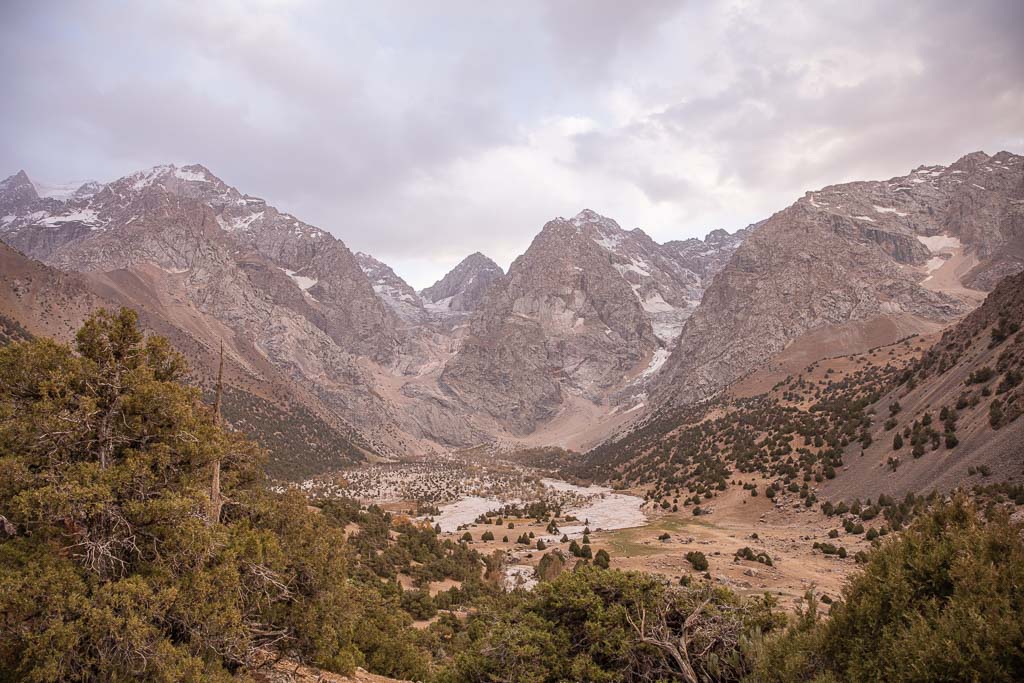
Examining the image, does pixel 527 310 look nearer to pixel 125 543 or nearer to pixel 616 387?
pixel 616 387

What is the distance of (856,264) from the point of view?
106 metres

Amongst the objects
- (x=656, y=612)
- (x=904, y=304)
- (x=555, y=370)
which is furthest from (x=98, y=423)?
(x=555, y=370)

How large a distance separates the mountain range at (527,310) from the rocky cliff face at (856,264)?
19.2 inches

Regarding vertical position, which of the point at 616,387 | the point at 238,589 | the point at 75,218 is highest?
the point at 75,218

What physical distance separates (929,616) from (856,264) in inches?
4848

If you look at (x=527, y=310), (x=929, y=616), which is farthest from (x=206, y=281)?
(x=929, y=616)

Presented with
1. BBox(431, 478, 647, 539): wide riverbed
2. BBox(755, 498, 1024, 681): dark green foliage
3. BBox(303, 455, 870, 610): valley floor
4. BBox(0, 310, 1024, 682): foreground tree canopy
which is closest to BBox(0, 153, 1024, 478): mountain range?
BBox(303, 455, 870, 610): valley floor

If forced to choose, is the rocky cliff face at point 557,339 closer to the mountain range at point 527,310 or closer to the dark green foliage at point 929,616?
the mountain range at point 527,310

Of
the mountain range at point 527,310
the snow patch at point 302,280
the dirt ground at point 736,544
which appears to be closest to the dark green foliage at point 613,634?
the dirt ground at point 736,544

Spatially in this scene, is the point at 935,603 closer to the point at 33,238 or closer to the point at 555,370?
the point at 555,370

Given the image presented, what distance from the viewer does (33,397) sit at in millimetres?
6441

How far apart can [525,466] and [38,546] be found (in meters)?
92.4

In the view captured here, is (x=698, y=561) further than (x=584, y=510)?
No

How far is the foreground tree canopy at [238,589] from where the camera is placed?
499 centimetres
